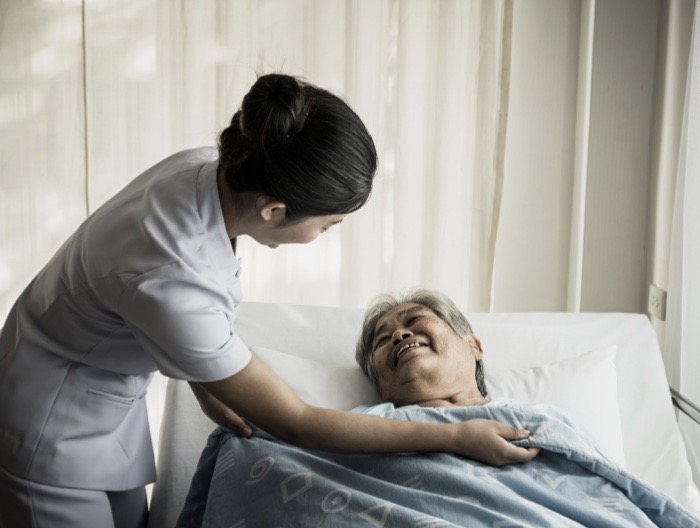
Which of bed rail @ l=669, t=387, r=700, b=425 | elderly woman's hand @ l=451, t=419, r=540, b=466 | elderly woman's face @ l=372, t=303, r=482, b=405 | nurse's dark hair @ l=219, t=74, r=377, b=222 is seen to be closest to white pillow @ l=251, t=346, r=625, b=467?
elderly woman's face @ l=372, t=303, r=482, b=405

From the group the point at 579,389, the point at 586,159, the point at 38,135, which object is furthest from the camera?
the point at 586,159

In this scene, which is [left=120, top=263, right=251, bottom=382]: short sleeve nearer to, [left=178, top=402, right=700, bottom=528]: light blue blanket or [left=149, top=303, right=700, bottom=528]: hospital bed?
[left=178, top=402, right=700, bottom=528]: light blue blanket

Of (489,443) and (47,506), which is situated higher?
(489,443)

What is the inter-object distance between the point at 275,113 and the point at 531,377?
3.73ft

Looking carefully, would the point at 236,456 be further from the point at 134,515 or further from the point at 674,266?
the point at 674,266

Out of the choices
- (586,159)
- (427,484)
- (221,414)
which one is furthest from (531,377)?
(586,159)

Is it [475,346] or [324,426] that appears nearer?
[324,426]

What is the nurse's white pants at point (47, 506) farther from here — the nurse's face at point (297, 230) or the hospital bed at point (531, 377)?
the nurse's face at point (297, 230)

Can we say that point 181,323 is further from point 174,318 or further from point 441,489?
point 441,489

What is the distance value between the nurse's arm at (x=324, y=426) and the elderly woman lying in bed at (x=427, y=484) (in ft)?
0.28

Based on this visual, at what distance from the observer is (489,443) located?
1.63 m

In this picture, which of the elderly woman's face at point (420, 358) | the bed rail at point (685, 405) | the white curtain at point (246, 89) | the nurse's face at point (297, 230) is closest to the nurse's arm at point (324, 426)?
the nurse's face at point (297, 230)

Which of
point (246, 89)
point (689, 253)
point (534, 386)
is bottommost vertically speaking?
point (534, 386)

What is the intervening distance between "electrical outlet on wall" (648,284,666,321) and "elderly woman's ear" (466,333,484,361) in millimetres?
1094
